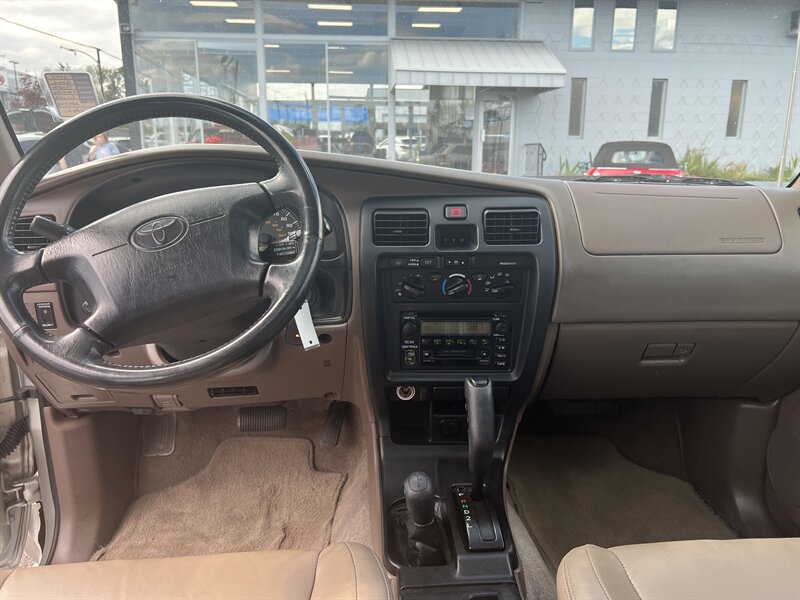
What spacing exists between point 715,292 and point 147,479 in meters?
2.11

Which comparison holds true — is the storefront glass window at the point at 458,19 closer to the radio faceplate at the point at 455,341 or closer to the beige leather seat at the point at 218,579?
the radio faceplate at the point at 455,341

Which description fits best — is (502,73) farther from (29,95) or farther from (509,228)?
(29,95)

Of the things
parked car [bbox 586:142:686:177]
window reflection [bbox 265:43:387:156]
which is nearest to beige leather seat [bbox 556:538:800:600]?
parked car [bbox 586:142:686:177]

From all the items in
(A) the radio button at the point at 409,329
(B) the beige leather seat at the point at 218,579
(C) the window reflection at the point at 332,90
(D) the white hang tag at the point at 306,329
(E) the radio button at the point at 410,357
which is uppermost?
(C) the window reflection at the point at 332,90

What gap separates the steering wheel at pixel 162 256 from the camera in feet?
3.70

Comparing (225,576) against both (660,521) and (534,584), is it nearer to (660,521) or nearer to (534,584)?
(534,584)

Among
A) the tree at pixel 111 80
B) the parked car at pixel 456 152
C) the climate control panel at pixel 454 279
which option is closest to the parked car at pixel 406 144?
the parked car at pixel 456 152

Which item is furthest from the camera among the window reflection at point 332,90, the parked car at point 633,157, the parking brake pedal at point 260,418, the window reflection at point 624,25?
the window reflection at point 624,25

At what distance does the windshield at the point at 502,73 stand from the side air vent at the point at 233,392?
81cm

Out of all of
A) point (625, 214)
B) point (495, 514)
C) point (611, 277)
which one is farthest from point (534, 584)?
point (625, 214)

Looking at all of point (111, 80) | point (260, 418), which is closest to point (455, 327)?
point (260, 418)

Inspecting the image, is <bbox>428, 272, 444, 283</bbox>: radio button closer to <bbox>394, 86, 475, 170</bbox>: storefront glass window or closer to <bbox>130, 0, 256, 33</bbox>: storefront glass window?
<bbox>394, 86, 475, 170</bbox>: storefront glass window

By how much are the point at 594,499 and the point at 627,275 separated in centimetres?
107

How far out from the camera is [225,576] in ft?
3.62
